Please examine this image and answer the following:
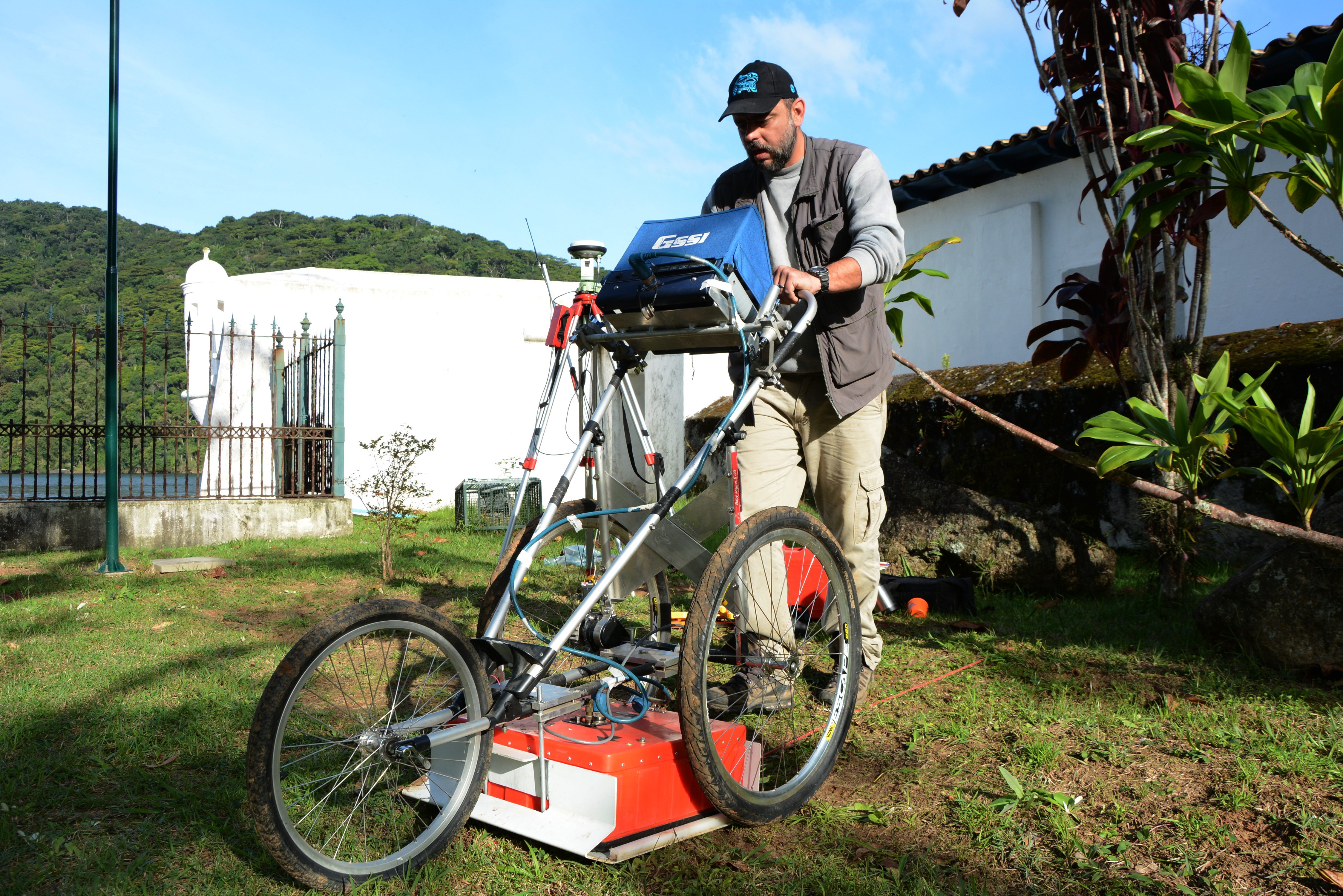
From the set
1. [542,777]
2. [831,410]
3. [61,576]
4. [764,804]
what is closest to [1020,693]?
[831,410]

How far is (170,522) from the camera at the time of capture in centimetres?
823

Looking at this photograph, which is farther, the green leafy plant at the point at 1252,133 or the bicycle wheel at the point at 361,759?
the green leafy plant at the point at 1252,133

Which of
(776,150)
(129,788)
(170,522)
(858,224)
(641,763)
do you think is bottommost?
(129,788)

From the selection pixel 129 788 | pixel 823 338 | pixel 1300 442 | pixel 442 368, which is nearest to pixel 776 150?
pixel 823 338

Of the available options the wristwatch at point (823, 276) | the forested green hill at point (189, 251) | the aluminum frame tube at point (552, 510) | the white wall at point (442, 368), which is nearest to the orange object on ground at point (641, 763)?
A: the aluminum frame tube at point (552, 510)

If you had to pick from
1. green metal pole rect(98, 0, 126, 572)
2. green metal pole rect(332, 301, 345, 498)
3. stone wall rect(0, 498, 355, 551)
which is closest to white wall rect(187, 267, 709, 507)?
green metal pole rect(332, 301, 345, 498)

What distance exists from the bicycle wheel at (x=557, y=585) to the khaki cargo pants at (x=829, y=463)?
535 mm

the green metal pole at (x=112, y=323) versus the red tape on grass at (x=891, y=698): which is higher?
the green metal pole at (x=112, y=323)

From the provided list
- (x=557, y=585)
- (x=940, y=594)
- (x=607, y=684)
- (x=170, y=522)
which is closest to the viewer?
(x=607, y=684)

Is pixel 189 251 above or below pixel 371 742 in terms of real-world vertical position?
above

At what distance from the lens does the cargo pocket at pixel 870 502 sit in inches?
127

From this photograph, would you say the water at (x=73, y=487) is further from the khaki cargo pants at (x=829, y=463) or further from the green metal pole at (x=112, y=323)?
the khaki cargo pants at (x=829, y=463)

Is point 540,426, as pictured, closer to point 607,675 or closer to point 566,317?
point 566,317

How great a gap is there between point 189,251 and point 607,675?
23700mm
